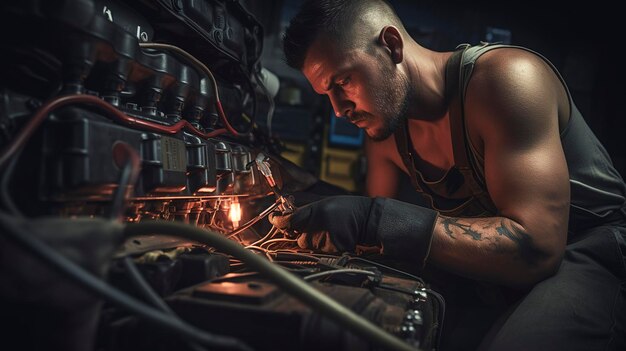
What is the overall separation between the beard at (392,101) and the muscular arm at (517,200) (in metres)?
0.42

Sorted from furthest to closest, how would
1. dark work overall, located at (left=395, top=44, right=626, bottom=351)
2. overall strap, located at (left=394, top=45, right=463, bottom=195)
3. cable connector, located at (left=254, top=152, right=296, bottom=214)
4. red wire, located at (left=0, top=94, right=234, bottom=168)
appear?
1. overall strap, located at (left=394, top=45, right=463, bottom=195)
2. cable connector, located at (left=254, top=152, right=296, bottom=214)
3. dark work overall, located at (left=395, top=44, right=626, bottom=351)
4. red wire, located at (left=0, top=94, right=234, bottom=168)

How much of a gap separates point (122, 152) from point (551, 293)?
4.27 ft

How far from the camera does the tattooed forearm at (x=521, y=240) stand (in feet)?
4.07

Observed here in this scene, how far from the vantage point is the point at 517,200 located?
1.28 m

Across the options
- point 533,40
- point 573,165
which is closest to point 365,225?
point 573,165

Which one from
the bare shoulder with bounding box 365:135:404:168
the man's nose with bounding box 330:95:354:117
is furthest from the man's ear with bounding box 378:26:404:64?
the bare shoulder with bounding box 365:135:404:168

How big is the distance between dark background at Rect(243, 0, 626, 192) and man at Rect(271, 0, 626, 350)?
172 centimetres

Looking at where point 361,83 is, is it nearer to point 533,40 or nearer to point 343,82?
point 343,82

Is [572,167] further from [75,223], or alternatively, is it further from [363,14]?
[75,223]

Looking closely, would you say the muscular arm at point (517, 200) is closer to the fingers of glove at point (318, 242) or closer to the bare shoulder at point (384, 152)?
the fingers of glove at point (318, 242)

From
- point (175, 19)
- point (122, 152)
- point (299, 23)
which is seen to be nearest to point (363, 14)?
point (299, 23)

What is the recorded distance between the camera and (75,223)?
1.76ft

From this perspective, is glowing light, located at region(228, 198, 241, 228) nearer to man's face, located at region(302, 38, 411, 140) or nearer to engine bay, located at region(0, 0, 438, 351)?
engine bay, located at region(0, 0, 438, 351)

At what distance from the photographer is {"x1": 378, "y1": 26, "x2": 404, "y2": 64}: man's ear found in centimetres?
165
